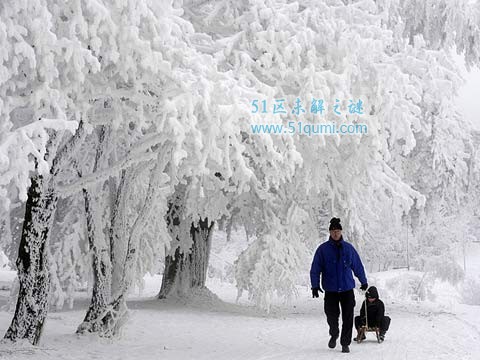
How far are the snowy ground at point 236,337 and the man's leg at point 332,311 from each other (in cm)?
25

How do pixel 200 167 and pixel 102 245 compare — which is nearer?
pixel 200 167

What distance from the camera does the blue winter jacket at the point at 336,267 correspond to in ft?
25.9

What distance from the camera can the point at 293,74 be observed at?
8.30 meters

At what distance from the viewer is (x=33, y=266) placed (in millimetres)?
7945

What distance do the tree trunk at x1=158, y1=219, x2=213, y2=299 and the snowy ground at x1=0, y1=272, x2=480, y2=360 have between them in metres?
0.53

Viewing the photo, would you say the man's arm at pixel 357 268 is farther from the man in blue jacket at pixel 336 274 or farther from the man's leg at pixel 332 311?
the man's leg at pixel 332 311

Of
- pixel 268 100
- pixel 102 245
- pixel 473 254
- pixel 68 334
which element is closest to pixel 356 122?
pixel 268 100

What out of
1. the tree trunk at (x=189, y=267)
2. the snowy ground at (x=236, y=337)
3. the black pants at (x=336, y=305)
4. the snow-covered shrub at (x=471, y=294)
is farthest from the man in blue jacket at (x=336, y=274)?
the snow-covered shrub at (x=471, y=294)

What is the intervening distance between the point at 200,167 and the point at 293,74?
8.76 feet

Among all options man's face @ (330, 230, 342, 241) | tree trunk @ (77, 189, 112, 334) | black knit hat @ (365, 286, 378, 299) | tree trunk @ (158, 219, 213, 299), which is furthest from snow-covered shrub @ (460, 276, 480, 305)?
tree trunk @ (77, 189, 112, 334)

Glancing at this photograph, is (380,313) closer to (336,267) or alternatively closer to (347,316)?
(347,316)

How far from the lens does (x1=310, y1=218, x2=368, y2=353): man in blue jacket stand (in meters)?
7.89

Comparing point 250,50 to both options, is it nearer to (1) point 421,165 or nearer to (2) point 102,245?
(2) point 102,245

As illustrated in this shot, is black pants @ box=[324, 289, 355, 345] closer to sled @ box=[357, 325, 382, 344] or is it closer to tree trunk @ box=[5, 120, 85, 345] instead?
sled @ box=[357, 325, 382, 344]
